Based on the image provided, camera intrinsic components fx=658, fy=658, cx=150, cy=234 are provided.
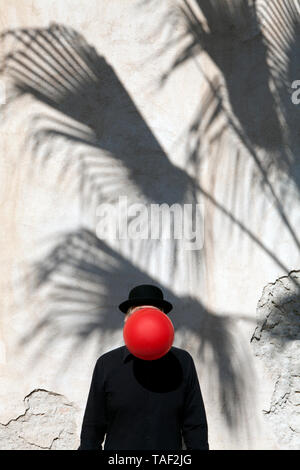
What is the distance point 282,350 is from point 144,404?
5.68ft

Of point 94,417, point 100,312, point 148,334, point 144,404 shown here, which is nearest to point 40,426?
point 100,312

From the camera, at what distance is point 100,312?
378cm

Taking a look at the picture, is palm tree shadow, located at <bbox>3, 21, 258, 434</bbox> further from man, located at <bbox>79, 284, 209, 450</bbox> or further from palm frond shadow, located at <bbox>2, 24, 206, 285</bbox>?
man, located at <bbox>79, 284, 209, 450</bbox>

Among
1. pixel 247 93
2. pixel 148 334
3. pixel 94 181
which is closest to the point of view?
pixel 148 334

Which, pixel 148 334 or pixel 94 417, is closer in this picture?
pixel 148 334

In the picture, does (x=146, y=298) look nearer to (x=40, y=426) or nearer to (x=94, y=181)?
(x=94, y=181)

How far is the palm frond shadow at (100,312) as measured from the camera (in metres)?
3.74

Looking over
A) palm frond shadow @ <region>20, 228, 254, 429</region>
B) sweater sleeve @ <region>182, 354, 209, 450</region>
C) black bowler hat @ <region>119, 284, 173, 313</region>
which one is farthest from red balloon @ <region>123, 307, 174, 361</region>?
palm frond shadow @ <region>20, 228, 254, 429</region>

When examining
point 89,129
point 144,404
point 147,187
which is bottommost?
point 144,404

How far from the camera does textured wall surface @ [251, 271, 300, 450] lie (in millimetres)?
3865

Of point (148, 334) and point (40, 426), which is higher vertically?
point (148, 334)

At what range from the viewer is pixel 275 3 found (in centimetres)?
404

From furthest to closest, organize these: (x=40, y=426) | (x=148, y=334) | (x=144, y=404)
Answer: (x=40, y=426), (x=144, y=404), (x=148, y=334)

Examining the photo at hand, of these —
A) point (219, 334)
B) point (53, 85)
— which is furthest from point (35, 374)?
point (53, 85)
